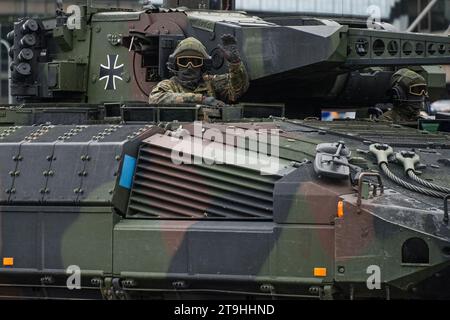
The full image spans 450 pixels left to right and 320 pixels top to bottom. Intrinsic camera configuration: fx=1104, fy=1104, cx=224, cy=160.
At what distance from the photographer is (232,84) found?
12430 millimetres

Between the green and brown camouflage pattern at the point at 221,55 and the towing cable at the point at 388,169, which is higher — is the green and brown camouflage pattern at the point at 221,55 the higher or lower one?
the higher one

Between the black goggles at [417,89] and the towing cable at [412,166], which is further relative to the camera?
the black goggles at [417,89]

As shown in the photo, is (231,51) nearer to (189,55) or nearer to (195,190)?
(189,55)

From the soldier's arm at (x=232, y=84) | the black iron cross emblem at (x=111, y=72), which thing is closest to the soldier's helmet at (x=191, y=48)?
the soldier's arm at (x=232, y=84)

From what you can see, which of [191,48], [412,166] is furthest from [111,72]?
[412,166]

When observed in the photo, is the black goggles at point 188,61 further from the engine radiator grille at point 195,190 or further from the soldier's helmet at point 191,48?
the engine radiator grille at point 195,190

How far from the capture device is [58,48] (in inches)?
543

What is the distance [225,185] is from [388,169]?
1536mm

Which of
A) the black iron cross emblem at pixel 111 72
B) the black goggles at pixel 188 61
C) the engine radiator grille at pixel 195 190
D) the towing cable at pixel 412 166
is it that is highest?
the black goggles at pixel 188 61

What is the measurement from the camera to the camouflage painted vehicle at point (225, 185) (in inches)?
382

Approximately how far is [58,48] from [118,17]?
0.98 metres

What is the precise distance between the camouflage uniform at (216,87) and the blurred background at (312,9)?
15.8m
